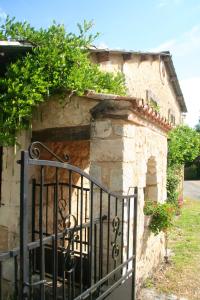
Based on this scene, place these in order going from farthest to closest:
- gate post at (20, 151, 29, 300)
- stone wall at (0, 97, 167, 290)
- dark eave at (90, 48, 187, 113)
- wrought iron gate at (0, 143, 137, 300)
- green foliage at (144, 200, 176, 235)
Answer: dark eave at (90, 48, 187, 113), green foliage at (144, 200, 176, 235), stone wall at (0, 97, 167, 290), wrought iron gate at (0, 143, 137, 300), gate post at (20, 151, 29, 300)

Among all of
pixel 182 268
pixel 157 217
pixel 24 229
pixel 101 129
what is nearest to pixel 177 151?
pixel 182 268

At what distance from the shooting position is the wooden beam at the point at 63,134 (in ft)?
13.2

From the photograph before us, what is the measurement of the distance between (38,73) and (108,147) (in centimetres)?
122

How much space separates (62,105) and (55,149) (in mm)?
1122

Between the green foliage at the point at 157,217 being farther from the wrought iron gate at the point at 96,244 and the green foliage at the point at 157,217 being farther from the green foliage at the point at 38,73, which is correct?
the green foliage at the point at 38,73

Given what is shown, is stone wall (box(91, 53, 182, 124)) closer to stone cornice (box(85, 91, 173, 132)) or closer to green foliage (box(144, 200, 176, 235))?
stone cornice (box(85, 91, 173, 132))

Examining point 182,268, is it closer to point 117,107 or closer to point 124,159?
point 124,159

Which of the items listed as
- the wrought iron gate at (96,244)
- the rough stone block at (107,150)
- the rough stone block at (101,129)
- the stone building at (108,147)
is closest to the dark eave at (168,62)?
the stone building at (108,147)

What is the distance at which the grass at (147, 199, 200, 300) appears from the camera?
4730 mm

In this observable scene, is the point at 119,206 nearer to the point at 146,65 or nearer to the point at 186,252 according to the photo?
the point at 186,252

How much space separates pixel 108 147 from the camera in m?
3.89

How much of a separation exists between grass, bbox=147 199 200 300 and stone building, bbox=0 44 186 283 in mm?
239

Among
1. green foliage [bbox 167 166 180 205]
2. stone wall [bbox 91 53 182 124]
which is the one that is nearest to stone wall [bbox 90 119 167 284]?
stone wall [bbox 91 53 182 124]

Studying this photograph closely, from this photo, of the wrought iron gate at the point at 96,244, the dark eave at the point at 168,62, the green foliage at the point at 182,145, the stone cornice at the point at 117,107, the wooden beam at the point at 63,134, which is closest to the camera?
the wrought iron gate at the point at 96,244
